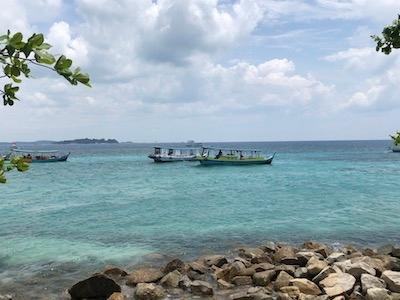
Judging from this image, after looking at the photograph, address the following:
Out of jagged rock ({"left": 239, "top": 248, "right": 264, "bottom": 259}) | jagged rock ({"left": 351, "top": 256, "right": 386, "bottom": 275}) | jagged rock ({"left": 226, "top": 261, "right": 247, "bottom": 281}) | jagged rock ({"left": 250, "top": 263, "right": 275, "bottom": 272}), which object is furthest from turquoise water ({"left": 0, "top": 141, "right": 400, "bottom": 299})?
jagged rock ({"left": 351, "top": 256, "right": 386, "bottom": 275})

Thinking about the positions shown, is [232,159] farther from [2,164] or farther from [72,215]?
[2,164]

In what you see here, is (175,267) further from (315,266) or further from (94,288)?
(315,266)

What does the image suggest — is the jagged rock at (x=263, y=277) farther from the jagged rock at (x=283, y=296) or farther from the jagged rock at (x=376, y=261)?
the jagged rock at (x=376, y=261)

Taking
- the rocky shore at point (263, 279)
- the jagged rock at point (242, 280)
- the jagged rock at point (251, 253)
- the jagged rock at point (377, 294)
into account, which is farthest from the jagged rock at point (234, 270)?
the jagged rock at point (377, 294)

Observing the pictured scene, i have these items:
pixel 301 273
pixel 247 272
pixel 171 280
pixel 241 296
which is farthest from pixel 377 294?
pixel 171 280

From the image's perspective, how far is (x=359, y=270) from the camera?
44.7ft

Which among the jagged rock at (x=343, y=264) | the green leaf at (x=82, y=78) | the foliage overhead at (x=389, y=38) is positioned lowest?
the jagged rock at (x=343, y=264)

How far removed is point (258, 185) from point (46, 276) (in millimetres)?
32479

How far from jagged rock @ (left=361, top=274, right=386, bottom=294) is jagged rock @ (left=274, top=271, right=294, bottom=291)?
207 cm

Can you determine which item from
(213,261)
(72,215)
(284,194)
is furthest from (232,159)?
(213,261)

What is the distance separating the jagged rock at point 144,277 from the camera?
577 inches

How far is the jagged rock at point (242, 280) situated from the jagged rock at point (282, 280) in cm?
88

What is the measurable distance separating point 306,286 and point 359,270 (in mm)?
1703

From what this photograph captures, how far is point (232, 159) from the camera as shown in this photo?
70438 mm
